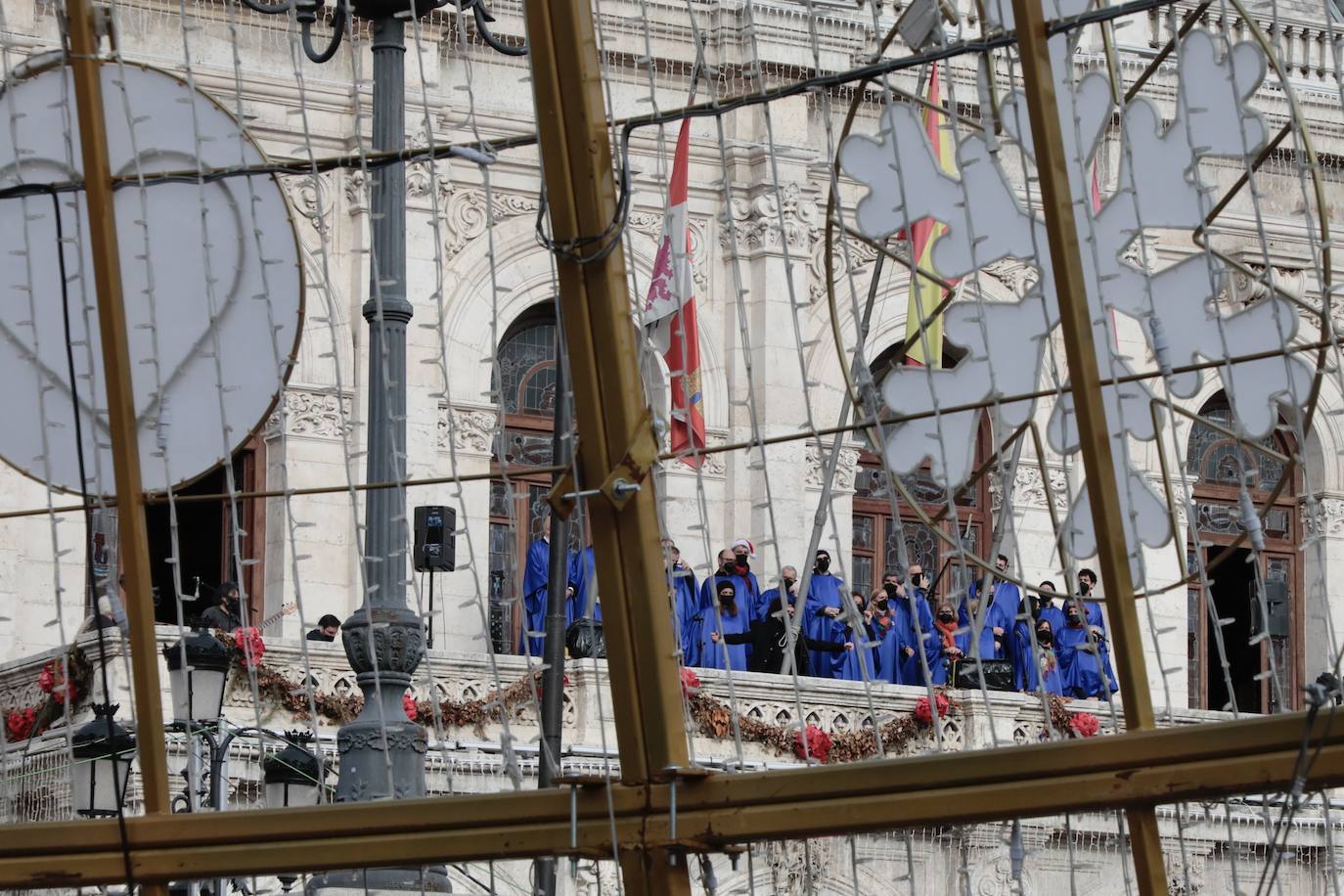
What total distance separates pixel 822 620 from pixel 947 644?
96 cm

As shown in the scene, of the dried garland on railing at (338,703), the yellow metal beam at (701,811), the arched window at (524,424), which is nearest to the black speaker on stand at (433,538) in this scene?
the dried garland on railing at (338,703)

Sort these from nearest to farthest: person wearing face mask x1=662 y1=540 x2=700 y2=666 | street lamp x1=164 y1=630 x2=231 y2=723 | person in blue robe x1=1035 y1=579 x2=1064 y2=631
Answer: street lamp x1=164 y1=630 x2=231 y2=723 → person wearing face mask x1=662 y1=540 x2=700 y2=666 → person in blue robe x1=1035 y1=579 x2=1064 y2=631

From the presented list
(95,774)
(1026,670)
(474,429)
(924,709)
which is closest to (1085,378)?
(95,774)

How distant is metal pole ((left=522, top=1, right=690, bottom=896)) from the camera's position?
184 inches

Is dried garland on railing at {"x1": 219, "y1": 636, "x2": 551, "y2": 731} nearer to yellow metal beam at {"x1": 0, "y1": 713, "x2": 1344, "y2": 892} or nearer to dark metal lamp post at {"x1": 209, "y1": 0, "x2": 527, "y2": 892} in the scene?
dark metal lamp post at {"x1": 209, "y1": 0, "x2": 527, "y2": 892}

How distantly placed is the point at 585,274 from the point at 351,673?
9.31 metres

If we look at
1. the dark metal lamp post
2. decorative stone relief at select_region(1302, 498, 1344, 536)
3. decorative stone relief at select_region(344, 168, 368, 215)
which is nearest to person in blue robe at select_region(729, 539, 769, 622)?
decorative stone relief at select_region(344, 168, 368, 215)

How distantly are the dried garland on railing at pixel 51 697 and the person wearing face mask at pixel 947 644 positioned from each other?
4.91 metres

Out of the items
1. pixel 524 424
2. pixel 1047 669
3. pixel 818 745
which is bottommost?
pixel 818 745

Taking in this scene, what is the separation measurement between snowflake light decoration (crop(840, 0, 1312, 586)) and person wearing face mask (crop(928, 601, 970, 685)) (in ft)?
32.5

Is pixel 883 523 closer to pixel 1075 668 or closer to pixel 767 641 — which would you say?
pixel 1075 668

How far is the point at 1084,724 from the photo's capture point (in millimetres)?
14820

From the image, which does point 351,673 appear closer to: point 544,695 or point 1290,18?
point 544,695

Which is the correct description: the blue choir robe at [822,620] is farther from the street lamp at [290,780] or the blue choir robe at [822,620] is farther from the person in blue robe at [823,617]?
the street lamp at [290,780]
